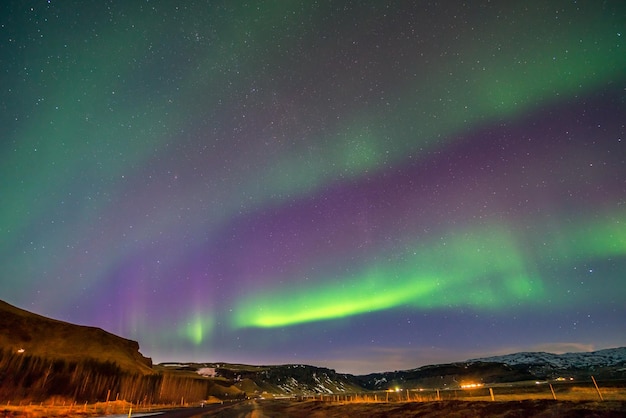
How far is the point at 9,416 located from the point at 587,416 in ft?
201

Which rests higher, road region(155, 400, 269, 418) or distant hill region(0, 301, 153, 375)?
distant hill region(0, 301, 153, 375)

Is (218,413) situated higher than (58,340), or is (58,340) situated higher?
(58,340)

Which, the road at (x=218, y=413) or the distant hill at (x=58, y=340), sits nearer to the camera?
the road at (x=218, y=413)

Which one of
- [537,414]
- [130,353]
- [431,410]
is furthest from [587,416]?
[130,353]

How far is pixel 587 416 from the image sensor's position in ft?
79.0

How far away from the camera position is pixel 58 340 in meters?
149

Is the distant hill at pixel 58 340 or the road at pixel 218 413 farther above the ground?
the distant hill at pixel 58 340

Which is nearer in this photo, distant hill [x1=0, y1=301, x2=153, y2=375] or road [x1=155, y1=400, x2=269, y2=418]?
road [x1=155, y1=400, x2=269, y2=418]

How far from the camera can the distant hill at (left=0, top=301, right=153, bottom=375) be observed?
13200cm

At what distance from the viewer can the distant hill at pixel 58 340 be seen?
13200 cm

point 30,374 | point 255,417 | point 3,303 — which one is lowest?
point 255,417

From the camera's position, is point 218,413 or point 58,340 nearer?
point 218,413

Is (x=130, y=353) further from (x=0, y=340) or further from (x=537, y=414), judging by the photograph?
(x=537, y=414)

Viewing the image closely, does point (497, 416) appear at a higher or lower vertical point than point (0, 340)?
lower
